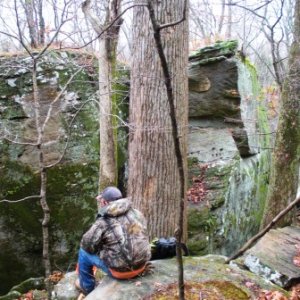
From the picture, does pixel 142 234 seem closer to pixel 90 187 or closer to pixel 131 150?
pixel 131 150

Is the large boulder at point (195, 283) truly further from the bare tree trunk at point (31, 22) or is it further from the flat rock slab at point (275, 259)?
the bare tree trunk at point (31, 22)

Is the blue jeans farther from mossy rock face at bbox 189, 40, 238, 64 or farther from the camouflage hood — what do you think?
mossy rock face at bbox 189, 40, 238, 64

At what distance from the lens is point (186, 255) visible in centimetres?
478

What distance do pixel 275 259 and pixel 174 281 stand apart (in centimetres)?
167

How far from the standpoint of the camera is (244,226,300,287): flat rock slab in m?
4.44

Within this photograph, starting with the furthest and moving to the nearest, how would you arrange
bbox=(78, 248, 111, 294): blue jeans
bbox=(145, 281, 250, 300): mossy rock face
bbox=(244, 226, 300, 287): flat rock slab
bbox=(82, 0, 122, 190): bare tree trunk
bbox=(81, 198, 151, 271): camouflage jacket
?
bbox=(82, 0, 122, 190): bare tree trunk → bbox=(244, 226, 300, 287): flat rock slab → bbox=(78, 248, 111, 294): blue jeans → bbox=(81, 198, 151, 271): camouflage jacket → bbox=(145, 281, 250, 300): mossy rock face

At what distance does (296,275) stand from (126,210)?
7.34 feet

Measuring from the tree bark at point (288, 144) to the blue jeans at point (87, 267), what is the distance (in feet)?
11.0

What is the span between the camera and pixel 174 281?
12.6 feet

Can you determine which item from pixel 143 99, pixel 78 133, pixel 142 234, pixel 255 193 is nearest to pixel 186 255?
pixel 142 234

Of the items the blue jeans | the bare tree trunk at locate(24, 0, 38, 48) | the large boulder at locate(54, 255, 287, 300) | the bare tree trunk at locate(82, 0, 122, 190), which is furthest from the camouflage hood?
the bare tree trunk at locate(24, 0, 38, 48)

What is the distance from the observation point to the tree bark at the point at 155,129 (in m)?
4.78

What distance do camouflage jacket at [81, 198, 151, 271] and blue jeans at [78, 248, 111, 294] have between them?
0.27 meters

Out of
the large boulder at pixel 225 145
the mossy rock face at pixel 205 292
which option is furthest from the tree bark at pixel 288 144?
the mossy rock face at pixel 205 292
